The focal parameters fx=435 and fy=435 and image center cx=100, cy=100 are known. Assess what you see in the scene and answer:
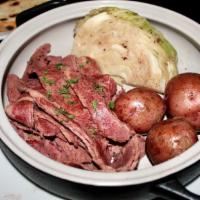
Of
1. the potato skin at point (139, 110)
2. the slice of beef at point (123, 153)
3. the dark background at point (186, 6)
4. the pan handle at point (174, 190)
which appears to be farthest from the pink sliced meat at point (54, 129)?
the dark background at point (186, 6)

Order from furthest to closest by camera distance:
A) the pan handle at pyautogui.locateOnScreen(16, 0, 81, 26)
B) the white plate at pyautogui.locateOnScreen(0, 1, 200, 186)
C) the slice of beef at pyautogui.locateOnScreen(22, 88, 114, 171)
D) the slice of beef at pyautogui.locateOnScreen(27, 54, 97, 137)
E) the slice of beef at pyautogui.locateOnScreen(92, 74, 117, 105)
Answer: the pan handle at pyautogui.locateOnScreen(16, 0, 81, 26) < the white plate at pyautogui.locateOnScreen(0, 1, 200, 186) < the slice of beef at pyautogui.locateOnScreen(92, 74, 117, 105) < the slice of beef at pyautogui.locateOnScreen(27, 54, 97, 137) < the slice of beef at pyautogui.locateOnScreen(22, 88, 114, 171)

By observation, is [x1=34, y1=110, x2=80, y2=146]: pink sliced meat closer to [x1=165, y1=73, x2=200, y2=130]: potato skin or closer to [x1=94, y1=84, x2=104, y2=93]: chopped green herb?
[x1=94, y1=84, x2=104, y2=93]: chopped green herb

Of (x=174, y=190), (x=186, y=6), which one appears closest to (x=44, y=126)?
(x=174, y=190)

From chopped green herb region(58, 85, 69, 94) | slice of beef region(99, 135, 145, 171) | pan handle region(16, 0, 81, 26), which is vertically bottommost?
slice of beef region(99, 135, 145, 171)

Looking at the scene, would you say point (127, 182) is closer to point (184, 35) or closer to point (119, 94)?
point (119, 94)

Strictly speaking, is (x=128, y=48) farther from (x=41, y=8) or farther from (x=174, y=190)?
(x=174, y=190)

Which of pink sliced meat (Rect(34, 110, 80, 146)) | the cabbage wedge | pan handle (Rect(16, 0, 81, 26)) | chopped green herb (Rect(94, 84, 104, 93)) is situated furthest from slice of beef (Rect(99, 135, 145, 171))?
pan handle (Rect(16, 0, 81, 26))

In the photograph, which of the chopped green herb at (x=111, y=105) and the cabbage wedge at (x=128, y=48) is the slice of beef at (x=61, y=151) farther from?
the cabbage wedge at (x=128, y=48)
